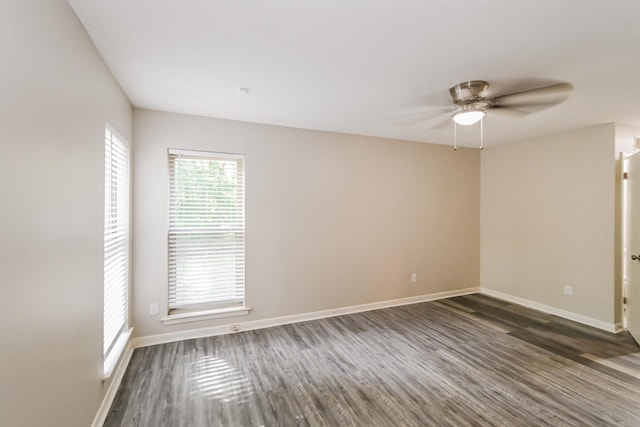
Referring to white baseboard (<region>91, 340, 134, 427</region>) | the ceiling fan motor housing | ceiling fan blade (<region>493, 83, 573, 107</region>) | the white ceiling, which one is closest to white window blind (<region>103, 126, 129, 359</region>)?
white baseboard (<region>91, 340, 134, 427</region>)

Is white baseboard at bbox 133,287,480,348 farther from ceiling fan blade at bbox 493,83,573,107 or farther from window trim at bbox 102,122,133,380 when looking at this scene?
ceiling fan blade at bbox 493,83,573,107

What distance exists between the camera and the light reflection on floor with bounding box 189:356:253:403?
2.26m

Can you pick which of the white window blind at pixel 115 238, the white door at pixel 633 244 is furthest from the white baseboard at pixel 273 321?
the white door at pixel 633 244

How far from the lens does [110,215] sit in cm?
234

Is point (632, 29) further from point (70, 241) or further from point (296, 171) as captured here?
point (70, 241)

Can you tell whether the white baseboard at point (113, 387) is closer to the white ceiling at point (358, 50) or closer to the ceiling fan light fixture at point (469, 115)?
the white ceiling at point (358, 50)

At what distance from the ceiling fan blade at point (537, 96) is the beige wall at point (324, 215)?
199 cm

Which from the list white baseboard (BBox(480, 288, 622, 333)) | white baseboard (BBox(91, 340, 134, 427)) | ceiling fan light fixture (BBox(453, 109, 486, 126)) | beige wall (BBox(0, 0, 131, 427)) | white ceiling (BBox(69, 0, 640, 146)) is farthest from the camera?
white baseboard (BBox(480, 288, 622, 333))

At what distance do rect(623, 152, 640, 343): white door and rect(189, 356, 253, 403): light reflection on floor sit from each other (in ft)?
13.7

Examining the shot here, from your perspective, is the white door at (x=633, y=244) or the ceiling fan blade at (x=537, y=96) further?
the white door at (x=633, y=244)

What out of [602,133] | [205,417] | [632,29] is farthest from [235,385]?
[602,133]

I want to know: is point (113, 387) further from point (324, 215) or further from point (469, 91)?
point (469, 91)

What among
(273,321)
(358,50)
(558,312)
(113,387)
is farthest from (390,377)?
(558,312)

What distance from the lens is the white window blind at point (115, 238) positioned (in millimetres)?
2229
